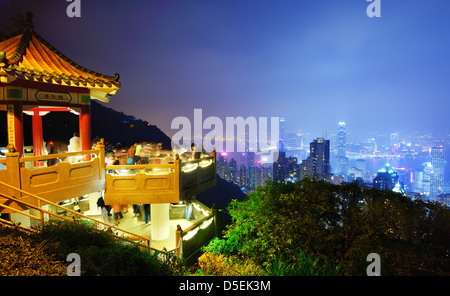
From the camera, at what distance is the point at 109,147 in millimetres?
13203

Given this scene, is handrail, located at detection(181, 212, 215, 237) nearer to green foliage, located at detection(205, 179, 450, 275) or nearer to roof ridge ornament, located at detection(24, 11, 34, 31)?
green foliage, located at detection(205, 179, 450, 275)

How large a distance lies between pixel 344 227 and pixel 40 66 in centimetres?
1036

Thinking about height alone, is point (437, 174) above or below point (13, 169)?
below

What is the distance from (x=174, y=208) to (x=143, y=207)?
5.35 feet

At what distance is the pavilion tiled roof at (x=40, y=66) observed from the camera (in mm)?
6701

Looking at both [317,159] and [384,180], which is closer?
[384,180]

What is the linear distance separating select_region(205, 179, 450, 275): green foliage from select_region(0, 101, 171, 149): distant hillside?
7.49 meters

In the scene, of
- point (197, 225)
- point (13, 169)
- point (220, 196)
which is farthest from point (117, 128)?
point (13, 169)

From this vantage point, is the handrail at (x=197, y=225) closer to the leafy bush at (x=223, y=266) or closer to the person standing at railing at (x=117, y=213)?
the leafy bush at (x=223, y=266)

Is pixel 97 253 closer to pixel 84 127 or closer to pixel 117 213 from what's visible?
pixel 84 127

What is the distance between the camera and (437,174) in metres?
120

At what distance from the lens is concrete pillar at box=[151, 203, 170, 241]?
34.3 feet
